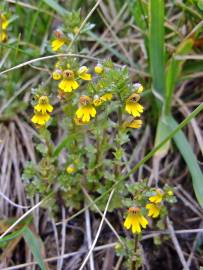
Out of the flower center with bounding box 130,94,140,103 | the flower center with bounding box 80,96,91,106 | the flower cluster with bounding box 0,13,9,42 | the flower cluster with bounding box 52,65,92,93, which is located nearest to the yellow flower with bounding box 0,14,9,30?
the flower cluster with bounding box 0,13,9,42

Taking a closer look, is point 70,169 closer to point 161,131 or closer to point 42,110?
point 42,110

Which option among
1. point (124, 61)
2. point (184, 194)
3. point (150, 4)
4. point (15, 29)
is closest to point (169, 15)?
point (124, 61)

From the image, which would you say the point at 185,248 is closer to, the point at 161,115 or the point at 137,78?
the point at 161,115

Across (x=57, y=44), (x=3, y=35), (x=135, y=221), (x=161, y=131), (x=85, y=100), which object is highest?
(x=3, y=35)

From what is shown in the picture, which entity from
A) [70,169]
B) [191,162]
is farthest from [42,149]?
[191,162]

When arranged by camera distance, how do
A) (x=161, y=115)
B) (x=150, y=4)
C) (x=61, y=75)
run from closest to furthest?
(x=61, y=75)
(x=150, y=4)
(x=161, y=115)
